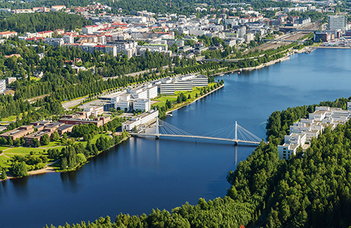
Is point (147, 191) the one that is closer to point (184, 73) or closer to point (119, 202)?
point (119, 202)

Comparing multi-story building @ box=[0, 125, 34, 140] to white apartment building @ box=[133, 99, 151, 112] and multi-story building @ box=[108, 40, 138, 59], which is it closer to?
white apartment building @ box=[133, 99, 151, 112]

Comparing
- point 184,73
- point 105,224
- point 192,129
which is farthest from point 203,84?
point 105,224

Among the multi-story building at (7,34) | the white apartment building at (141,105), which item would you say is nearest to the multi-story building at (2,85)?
the white apartment building at (141,105)

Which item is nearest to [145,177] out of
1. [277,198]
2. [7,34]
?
[277,198]

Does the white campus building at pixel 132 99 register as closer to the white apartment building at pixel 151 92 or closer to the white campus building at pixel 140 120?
the white apartment building at pixel 151 92

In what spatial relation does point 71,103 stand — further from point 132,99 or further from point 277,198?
point 277,198
